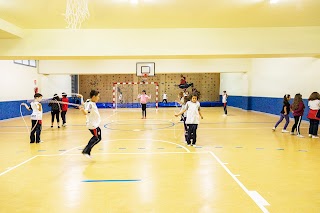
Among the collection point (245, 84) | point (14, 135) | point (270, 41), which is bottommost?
point (14, 135)

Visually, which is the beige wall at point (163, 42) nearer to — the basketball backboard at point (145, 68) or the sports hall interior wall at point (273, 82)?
the sports hall interior wall at point (273, 82)

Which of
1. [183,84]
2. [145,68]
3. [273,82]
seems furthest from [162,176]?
[183,84]

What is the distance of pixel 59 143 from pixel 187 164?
13.7ft

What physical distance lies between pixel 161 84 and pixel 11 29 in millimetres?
18358

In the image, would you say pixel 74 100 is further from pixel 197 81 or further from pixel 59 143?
pixel 59 143

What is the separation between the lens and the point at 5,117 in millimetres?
12969

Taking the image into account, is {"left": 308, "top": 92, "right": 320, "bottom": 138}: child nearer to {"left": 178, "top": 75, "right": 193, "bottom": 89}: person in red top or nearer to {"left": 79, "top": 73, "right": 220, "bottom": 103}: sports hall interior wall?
{"left": 178, "top": 75, "right": 193, "bottom": 89}: person in red top

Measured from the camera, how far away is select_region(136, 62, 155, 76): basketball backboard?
17.1 m

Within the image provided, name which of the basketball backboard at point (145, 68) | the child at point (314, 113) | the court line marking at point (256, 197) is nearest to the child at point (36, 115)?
the court line marking at point (256, 197)

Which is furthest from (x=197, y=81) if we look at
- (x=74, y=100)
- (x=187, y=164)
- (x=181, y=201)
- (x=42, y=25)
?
(x=181, y=201)

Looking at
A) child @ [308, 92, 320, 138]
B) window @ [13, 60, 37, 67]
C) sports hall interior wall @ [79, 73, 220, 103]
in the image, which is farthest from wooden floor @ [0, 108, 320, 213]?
sports hall interior wall @ [79, 73, 220, 103]

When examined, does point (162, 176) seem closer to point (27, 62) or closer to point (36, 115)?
point (36, 115)

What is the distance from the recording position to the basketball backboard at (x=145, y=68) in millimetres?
17094

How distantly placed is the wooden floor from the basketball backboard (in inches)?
390
